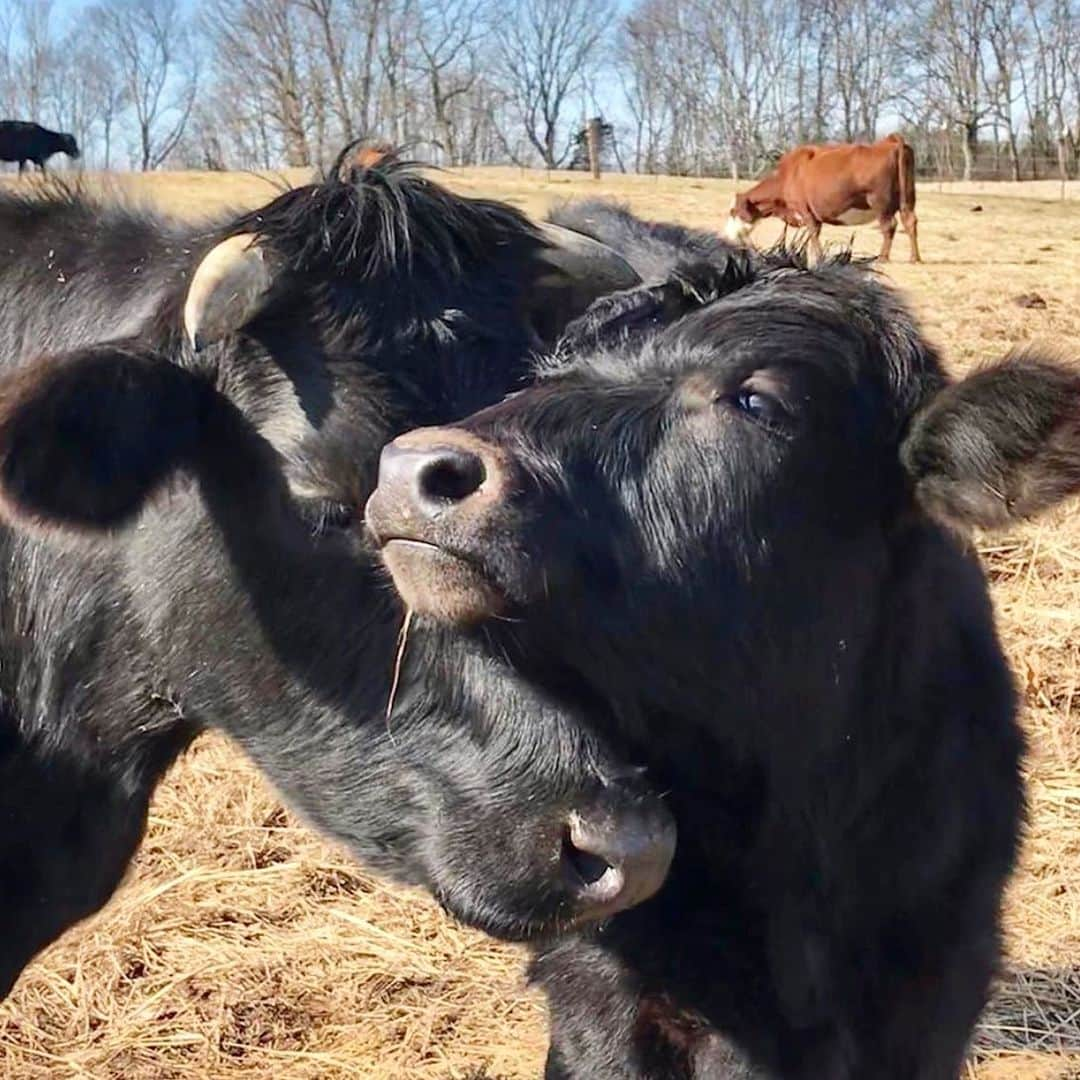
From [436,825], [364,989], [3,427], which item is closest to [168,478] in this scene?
[3,427]

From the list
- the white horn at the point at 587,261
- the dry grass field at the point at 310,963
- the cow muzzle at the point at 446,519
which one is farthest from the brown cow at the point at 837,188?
the cow muzzle at the point at 446,519

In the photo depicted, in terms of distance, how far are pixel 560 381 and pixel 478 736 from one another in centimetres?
64

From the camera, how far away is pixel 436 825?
281cm

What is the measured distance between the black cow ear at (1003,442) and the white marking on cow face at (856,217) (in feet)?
78.5

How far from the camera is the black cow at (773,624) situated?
239cm

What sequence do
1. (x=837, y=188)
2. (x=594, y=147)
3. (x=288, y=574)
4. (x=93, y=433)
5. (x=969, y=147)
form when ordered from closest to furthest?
(x=93, y=433) → (x=288, y=574) → (x=837, y=188) → (x=594, y=147) → (x=969, y=147)

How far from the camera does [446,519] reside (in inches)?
84.7

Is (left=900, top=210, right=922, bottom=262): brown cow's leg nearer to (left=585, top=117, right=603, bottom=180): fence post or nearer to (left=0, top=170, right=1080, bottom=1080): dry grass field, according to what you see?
(left=0, top=170, right=1080, bottom=1080): dry grass field

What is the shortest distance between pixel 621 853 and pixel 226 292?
1.23 m

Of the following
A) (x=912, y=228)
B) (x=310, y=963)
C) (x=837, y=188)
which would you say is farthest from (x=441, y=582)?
(x=837, y=188)

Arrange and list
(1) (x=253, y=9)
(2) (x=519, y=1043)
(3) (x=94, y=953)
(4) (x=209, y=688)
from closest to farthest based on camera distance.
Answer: (4) (x=209, y=688)
(2) (x=519, y=1043)
(3) (x=94, y=953)
(1) (x=253, y=9)

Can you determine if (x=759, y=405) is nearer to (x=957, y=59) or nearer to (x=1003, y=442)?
(x=1003, y=442)

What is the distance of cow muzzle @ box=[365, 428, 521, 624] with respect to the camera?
216cm

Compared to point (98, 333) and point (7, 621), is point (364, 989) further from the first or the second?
point (98, 333)
